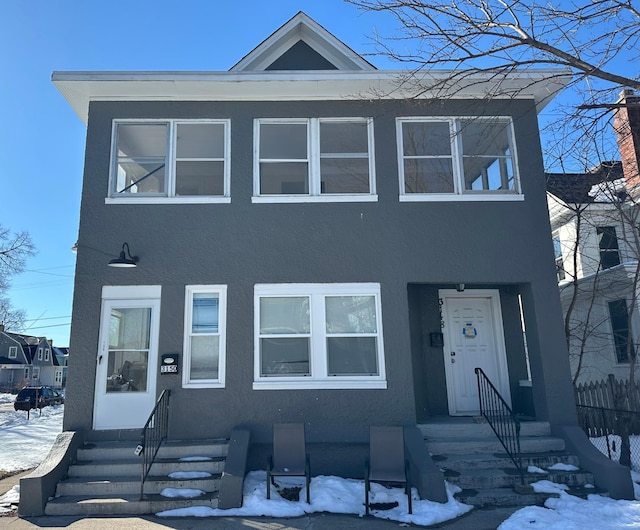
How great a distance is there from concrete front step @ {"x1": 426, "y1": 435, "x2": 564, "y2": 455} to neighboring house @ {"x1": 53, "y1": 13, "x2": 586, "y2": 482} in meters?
0.32

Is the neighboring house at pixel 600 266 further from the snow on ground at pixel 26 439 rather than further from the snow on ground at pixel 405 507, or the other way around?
the snow on ground at pixel 26 439

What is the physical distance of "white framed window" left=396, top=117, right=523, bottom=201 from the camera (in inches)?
347

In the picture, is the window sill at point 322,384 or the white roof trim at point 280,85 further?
the white roof trim at point 280,85

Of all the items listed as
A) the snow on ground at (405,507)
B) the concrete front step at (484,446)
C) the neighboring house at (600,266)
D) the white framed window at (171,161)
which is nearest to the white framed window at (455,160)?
the white framed window at (171,161)

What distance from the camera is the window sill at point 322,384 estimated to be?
795 cm

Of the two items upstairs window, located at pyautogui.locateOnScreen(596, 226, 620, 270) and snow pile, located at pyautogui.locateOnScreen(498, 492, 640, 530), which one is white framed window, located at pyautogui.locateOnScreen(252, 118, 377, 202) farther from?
upstairs window, located at pyautogui.locateOnScreen(596, 226, 620, 270)

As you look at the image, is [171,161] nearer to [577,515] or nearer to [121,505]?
[121,505]

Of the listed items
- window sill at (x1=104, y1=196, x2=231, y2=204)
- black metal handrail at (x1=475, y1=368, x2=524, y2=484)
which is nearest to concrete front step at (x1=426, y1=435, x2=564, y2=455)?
black metal handrail at (x1=475, y1=368, x2=524, y2=484)

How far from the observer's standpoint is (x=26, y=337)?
5809cm

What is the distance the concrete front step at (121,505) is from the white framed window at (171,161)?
4573mm

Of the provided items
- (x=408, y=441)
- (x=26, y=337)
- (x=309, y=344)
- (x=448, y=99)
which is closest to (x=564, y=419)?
(x=408, y=441)

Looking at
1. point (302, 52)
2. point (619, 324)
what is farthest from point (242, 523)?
point (619, 324)

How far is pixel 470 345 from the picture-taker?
9.41 m

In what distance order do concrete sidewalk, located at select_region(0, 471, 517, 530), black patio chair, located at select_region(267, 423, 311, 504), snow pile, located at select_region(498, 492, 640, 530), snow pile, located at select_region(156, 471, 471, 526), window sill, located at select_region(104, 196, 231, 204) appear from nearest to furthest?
1. snow pile, located at select_region(498, 492, 640, 530)
2. concrete sidewalk, located at select_region(0, 471, 517, 530)
3. snow pile, located at select_region(156, 471, 471, 526)
4. black patio chair, located at select_region(267, 423, 311, 504)
5. window sill, located at select_region(104, 196, 231, 204)
